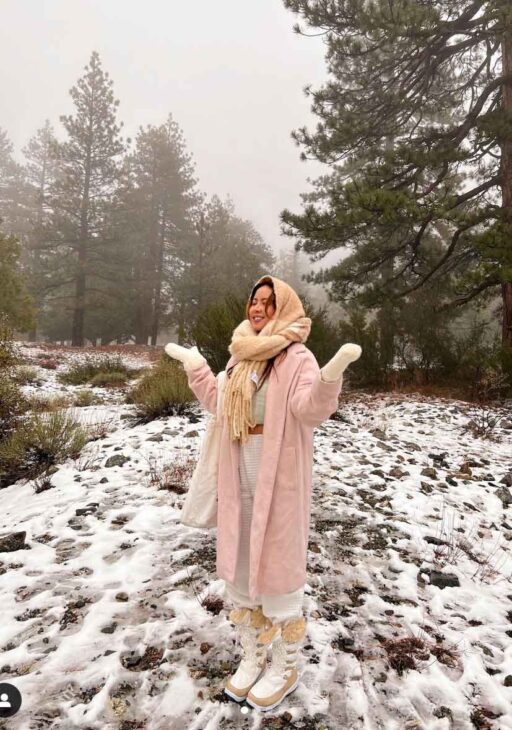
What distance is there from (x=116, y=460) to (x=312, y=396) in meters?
3.89

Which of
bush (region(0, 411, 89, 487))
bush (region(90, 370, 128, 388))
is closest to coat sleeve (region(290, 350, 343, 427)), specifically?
bush (region(0, 411, 89, 487))

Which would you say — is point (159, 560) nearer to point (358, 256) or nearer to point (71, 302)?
point (358, 256)

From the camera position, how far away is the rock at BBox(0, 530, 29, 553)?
3.04m

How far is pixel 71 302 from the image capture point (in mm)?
24062

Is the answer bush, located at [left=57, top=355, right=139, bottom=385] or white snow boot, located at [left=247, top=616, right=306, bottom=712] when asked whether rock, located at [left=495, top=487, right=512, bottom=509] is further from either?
bush, located at [left=57, top=355, right=139, bottom=385]

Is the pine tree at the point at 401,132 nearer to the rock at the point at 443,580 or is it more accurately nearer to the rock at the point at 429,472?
the rock at the point at 429,472

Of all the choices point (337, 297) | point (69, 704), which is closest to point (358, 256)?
point (337, 297)

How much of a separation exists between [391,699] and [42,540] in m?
2.80

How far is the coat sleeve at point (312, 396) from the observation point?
4.91ft

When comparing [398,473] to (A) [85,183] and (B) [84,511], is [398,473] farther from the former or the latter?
(A) [85,183]

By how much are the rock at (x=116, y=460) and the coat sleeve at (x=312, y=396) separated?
12.1 ft

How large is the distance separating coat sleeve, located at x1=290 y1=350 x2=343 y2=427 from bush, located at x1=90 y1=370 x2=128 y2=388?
30.0 feet

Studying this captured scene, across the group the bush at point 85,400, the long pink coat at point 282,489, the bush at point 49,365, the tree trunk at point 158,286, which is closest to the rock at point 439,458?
the long pink coat at point 282,489

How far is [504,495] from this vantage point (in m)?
4.26
